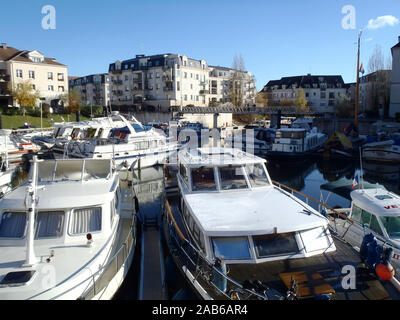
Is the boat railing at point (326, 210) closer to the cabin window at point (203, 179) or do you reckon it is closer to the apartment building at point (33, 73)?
the cabin window at point (203, 179)

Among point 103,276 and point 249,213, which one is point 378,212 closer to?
point 249,213

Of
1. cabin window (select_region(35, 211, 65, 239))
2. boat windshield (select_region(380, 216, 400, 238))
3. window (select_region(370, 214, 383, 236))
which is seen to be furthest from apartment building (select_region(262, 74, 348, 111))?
cabin window (select_region(35, 211, 65, 239))

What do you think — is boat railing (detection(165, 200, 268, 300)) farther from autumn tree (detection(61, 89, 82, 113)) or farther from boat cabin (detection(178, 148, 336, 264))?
autumn tree (detection(61, 89, 82, 113))

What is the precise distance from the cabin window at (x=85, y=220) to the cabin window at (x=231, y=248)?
3.66 metres

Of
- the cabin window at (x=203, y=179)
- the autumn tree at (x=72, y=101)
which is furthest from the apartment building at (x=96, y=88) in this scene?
the cabin window at (x=203, y=179)

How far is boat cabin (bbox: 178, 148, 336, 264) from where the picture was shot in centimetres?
756

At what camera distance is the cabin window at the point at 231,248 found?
747 centimetres

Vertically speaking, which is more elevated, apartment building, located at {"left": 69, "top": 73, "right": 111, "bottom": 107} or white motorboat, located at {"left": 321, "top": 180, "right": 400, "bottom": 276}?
apartment building, located at {"left": 69, "top": 73, "right": 111, "bottom": 107}

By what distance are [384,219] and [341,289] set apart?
15.9 feet

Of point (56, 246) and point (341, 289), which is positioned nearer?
point (341, 289)

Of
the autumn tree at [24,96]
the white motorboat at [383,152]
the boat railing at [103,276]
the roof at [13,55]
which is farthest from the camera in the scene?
the roof at [13,55]

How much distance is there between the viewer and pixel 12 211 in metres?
8.65
